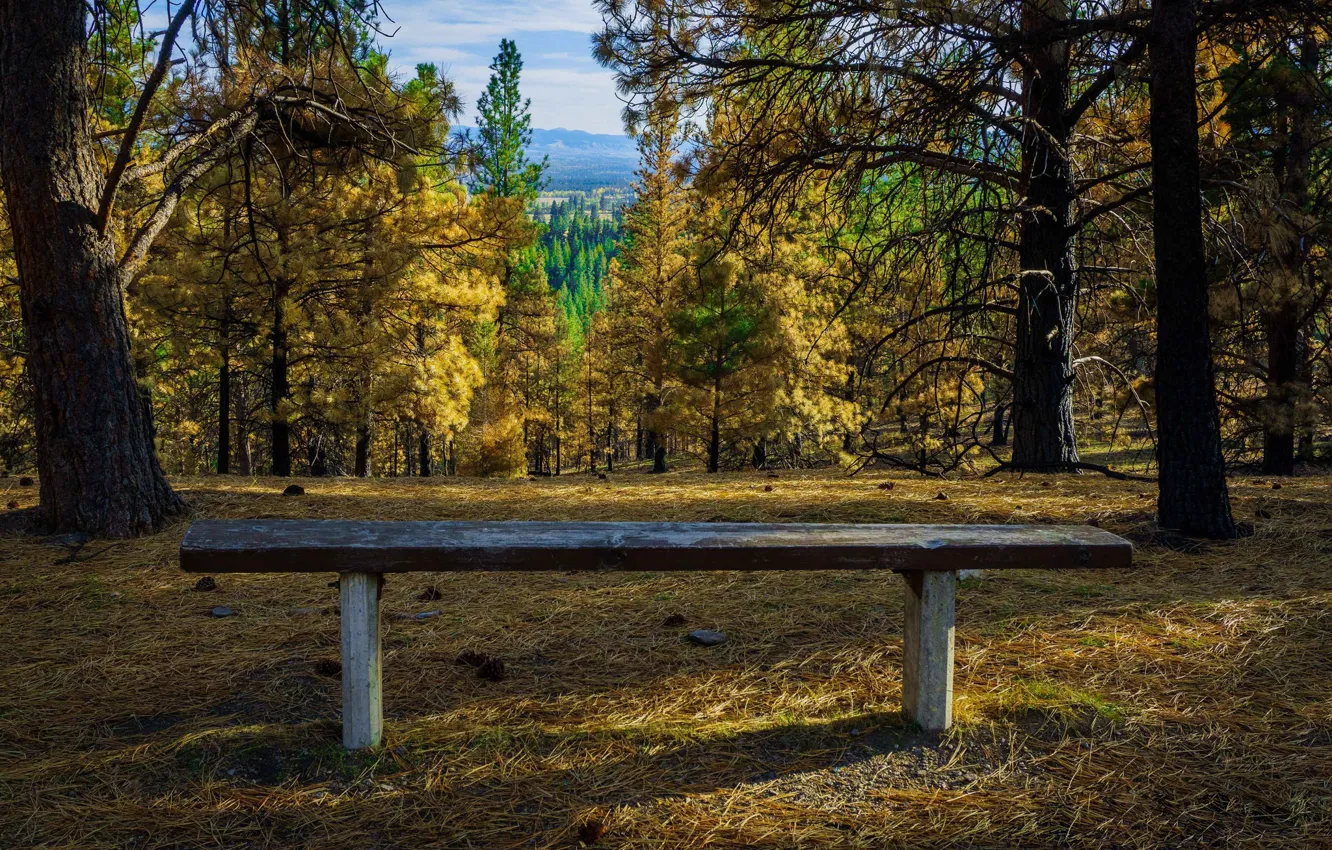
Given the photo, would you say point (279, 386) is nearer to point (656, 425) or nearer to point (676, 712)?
point (656, 425)

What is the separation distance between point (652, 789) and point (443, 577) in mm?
2298

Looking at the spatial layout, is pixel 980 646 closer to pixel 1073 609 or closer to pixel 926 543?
pixel 1073 609

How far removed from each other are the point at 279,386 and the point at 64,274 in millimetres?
8035

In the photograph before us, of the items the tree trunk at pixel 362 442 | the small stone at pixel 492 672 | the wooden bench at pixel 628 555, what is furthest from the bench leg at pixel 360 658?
the tree trunk at pixel 362 442

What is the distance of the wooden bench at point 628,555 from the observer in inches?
79.8

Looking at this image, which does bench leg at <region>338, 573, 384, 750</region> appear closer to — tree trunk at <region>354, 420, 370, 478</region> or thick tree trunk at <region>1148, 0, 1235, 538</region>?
thick tree trunk at <region>1148, 0, 1235, 538</region>

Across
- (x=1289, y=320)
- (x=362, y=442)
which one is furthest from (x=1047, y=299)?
(x=362, y=442)

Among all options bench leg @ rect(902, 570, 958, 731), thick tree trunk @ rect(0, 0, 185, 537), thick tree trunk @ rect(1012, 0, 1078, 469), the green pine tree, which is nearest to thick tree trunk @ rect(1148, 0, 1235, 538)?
thick tree trunk @ rect(1012, 0, 1078, 469)

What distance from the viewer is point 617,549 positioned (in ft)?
6.78

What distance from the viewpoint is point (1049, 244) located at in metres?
6.14

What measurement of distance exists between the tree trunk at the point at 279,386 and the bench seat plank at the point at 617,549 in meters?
9.68

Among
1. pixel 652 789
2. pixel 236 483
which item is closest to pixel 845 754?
pixel 652 789

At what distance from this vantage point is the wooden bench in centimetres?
203

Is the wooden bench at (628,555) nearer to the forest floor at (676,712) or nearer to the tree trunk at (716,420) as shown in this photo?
the forest floor at (676,712)
